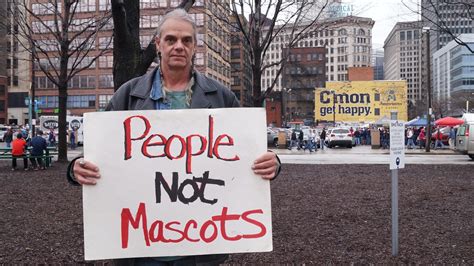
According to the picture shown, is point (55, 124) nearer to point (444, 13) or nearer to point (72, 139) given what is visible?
point (72, 139)

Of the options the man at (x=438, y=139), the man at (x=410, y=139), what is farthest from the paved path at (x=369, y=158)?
the man at (x=438, y=139)

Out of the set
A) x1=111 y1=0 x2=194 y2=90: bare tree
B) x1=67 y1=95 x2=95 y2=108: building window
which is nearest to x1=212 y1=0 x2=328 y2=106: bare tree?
x1=111 y1=0 x2=194 y2=90: bare tree

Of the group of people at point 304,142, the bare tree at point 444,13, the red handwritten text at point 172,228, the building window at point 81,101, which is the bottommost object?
the group of people at point 304,142

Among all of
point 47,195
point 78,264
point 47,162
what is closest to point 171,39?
point 78,264

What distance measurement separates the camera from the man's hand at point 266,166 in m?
2.59

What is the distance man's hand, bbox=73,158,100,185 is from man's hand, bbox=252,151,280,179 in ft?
2.78

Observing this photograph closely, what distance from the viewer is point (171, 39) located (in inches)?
101

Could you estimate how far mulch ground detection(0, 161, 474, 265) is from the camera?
17.1ft

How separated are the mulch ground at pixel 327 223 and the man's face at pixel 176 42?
3.00 meters

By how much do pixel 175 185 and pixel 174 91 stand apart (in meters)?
0.52

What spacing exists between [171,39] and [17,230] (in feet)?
16.8

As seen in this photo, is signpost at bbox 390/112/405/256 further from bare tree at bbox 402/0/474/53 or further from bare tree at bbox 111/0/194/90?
bare tree at bbox 402/0/474/53

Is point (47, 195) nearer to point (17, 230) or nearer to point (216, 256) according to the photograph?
point (17, 230)

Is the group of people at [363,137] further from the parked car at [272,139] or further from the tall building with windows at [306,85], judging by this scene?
the tall building with windows at [306,85]
